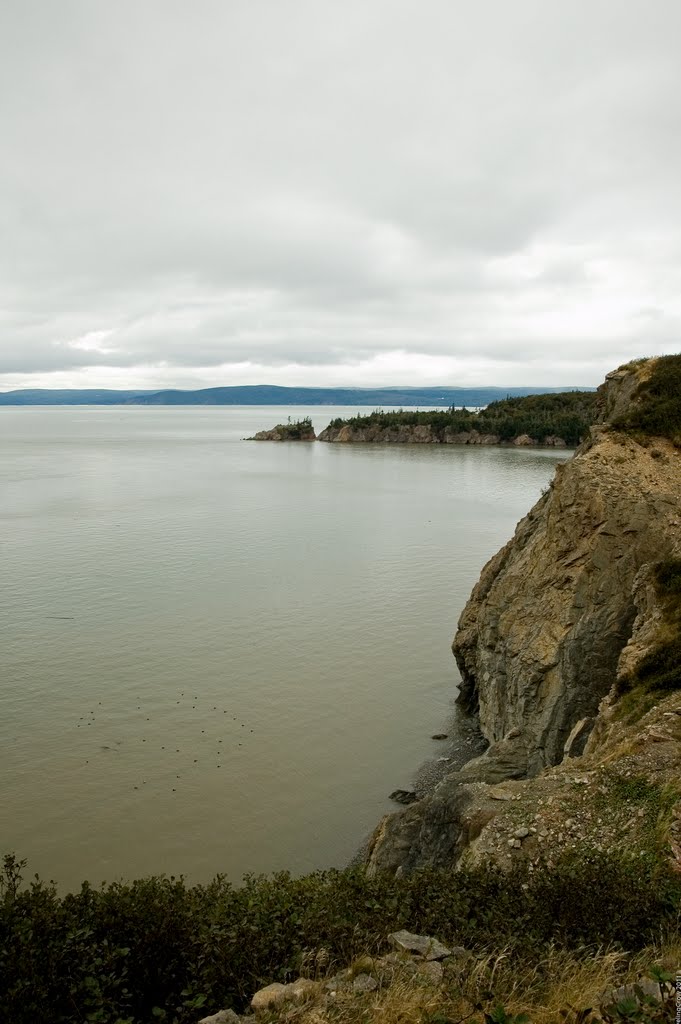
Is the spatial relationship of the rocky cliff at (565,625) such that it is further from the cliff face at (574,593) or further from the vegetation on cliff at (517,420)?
the vegetation on cliff at (517,420)

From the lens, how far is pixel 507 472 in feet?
276

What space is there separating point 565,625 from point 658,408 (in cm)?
664

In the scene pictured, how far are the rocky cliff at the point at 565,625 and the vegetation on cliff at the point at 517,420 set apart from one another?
112 m

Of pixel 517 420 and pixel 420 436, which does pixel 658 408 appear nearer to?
pixel 517 420

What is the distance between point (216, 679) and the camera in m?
20.6

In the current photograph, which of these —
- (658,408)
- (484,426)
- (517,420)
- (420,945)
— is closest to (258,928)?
(420,945)

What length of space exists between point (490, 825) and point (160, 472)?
7579 cm

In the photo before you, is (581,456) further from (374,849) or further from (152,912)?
(152,912)

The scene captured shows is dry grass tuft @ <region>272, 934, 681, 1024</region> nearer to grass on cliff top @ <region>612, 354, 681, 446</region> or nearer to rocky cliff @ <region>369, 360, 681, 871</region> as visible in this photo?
rocky cliff @ <region>369, 360, 681, 871</region>

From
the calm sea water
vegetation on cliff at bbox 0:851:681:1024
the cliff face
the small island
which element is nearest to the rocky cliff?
the cliff face

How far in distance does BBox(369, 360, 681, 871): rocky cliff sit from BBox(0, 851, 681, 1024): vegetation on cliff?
2.76m

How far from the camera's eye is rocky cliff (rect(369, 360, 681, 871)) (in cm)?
1144

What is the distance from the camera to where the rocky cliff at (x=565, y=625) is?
37.5ft

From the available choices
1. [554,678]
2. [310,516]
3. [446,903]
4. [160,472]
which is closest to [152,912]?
[446,903]
